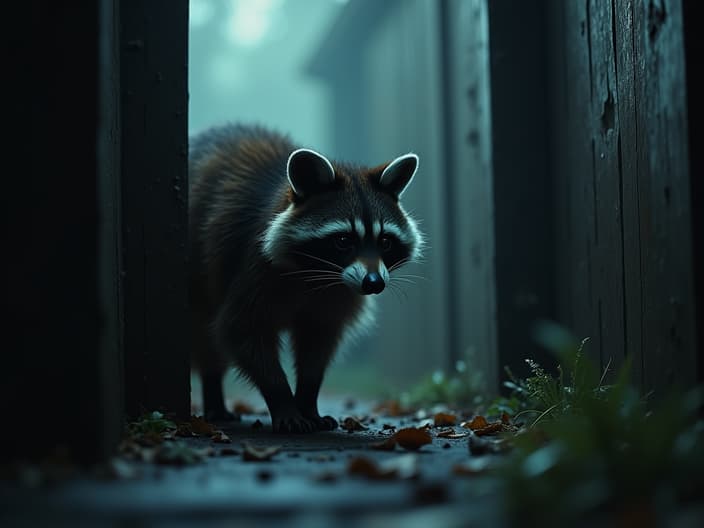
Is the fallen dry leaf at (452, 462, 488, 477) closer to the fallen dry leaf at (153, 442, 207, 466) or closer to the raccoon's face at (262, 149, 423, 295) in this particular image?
the fallen dry leaf at (153, 442, 207, 466)

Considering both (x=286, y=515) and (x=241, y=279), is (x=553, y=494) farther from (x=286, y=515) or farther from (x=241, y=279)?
(x=241, y=279)

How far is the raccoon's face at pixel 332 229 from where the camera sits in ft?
14.0

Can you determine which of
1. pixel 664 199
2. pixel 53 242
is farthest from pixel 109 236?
pixel 664 199

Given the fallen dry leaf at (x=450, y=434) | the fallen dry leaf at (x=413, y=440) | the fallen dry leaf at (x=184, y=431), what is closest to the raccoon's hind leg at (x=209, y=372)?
the fallen dry leaf at (x=184, y=431)

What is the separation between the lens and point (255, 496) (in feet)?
7.72

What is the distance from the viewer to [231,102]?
119ft

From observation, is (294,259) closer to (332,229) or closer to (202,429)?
(332,229)

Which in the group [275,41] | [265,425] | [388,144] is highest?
[275,41]

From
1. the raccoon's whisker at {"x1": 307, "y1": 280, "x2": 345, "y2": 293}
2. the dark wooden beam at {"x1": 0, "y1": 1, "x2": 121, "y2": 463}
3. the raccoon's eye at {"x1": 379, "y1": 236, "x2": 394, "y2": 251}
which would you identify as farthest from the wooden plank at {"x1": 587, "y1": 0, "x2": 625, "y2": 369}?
the dark wooden beam at {"x1": 0, "y1": 1, "x2": 121, "y2": 463}

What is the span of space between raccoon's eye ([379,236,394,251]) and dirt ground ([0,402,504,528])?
5.28ft

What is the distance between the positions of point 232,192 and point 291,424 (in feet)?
5.02

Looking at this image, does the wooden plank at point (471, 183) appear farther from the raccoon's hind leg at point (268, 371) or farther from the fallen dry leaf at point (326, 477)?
the fallen dry leaf at point (326, 477)

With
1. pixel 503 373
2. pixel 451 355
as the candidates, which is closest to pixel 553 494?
pixel 503 373

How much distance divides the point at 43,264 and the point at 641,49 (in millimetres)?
2555
